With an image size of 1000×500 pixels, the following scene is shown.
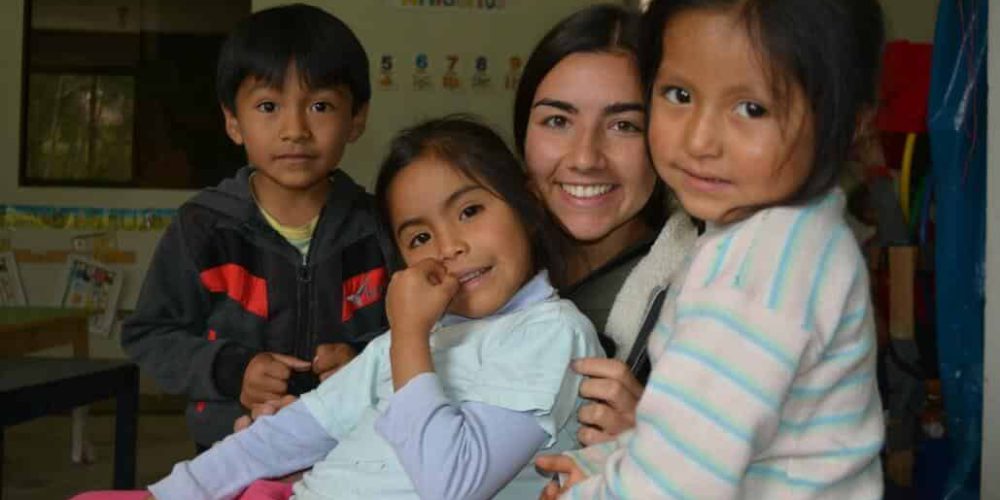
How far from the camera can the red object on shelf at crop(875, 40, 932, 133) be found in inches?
139

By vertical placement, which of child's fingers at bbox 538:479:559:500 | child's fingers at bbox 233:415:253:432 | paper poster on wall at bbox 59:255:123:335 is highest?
child's fingers at bbox 538:479:559:500

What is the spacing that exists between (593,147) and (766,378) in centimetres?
60

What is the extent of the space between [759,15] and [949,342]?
90.2 inches

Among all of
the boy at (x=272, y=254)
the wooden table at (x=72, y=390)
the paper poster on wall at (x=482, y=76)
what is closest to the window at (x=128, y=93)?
the paper poster on wall at (x=482, y=76)

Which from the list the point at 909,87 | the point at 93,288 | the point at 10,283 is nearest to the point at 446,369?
the point at 909,87

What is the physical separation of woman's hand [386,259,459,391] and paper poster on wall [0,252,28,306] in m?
5.27

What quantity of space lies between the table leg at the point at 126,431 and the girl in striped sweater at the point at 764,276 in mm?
1776

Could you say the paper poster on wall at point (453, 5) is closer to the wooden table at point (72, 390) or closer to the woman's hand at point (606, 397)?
the wooden table at point (72, 390)

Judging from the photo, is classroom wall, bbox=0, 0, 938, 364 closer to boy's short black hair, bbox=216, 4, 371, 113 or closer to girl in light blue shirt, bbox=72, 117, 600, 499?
boy's short black hair, bbox=216, 4, 371, 113

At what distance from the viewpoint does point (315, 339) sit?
67.8 inches

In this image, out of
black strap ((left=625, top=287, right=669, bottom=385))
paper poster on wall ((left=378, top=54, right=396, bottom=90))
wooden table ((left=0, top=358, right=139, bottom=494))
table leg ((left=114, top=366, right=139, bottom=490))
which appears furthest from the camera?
paper poster on wall ((left=378, top=54, right=396, bottom=90))

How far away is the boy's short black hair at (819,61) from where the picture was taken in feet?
3.26

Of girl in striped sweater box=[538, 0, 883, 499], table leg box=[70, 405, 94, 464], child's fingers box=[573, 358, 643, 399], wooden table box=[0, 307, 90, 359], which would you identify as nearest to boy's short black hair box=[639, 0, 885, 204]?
girl in striped sweater box=[538, 0, 883, 499]

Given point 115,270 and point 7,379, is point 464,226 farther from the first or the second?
point 115,270
